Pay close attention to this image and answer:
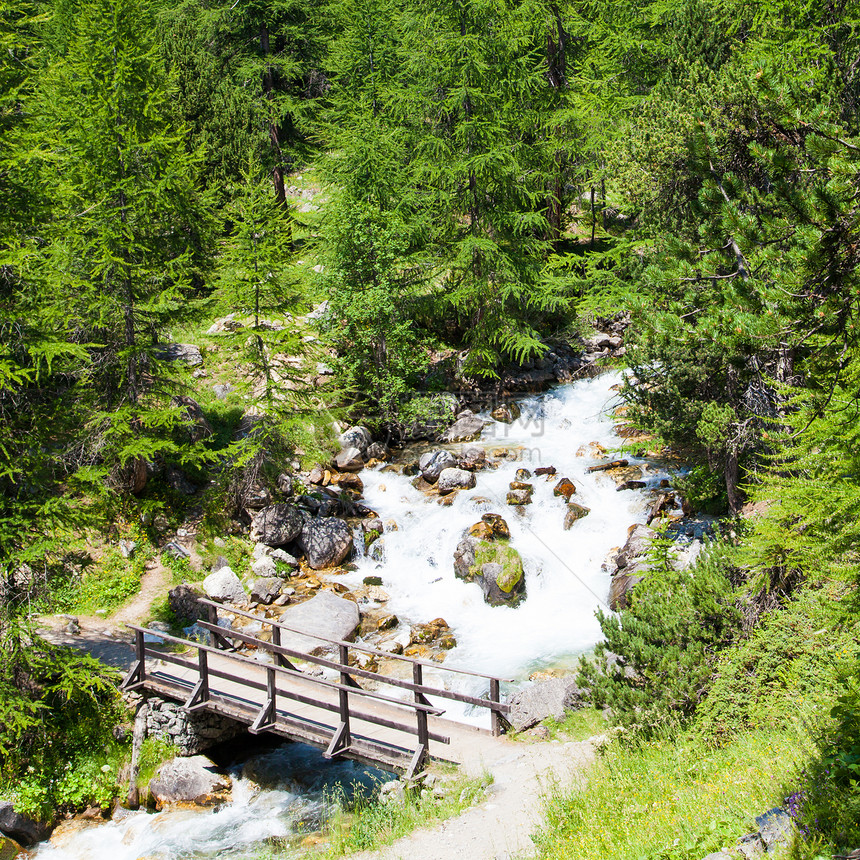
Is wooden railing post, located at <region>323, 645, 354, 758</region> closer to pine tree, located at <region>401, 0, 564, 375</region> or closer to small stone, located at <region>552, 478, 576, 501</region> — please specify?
small stone, located at <region>552, 478, 576, 501</region>

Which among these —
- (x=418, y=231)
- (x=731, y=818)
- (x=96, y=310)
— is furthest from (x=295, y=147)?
(x=731, y=818)

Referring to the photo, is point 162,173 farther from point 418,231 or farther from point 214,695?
point 214,695

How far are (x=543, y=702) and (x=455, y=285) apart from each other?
16955 millimetres

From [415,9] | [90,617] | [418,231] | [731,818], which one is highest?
[415,9]

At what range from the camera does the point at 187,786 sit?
12273 mm

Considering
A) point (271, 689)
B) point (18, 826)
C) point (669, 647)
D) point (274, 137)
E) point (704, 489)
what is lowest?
point (18, 826)

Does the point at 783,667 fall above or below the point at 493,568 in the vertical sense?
Answer: above

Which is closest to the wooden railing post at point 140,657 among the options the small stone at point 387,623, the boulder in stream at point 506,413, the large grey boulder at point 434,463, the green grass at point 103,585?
the green grass at point 103,585

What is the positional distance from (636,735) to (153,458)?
1460 cm

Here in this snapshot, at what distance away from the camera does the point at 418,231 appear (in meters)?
25.0

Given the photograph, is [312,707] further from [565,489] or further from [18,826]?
[565,489]

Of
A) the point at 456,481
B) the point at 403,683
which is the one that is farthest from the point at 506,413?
the point at 403,683

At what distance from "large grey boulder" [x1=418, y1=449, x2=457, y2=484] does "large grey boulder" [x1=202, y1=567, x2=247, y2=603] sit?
21.1 feet

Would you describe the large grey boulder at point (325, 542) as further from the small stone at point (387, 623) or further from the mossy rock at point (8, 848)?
the mossy rock at point (8, 848)
